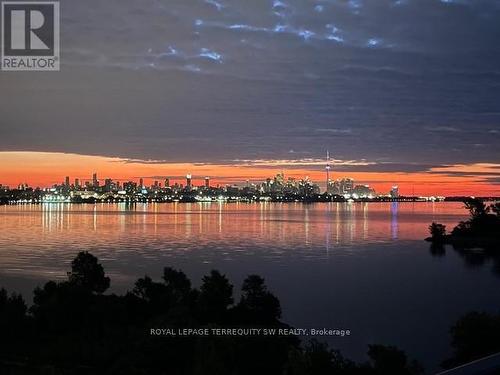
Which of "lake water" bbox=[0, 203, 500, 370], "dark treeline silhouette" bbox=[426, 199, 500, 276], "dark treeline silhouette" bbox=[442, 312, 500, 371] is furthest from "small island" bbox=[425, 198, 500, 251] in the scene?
"dark treeline silhouette" bbox=[442, 312, 500, 371]

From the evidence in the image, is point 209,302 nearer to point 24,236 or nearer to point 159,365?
point 159,365

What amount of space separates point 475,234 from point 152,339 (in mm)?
43788

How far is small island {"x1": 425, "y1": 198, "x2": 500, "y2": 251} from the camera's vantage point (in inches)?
1794

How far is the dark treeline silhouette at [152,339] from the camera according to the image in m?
9.10

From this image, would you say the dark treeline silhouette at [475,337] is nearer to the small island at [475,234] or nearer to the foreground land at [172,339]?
the foreground land at [172,339]

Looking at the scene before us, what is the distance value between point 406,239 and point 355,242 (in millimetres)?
6446

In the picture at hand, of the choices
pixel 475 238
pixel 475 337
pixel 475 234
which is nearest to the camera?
pixel 475 337

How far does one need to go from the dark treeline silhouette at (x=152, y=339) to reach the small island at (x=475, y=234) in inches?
1336

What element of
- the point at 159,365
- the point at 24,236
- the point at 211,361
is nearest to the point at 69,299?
the point at 159,365

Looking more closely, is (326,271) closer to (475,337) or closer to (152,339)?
(475,337)

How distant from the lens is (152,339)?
33.5ft

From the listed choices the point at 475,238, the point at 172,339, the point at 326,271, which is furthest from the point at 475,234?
the point at 172,339

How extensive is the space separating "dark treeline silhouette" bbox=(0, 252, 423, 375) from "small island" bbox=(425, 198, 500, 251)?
33.9 m

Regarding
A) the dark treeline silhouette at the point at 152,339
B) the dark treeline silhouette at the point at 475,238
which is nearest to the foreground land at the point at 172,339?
the dark treeline silhouette at the point at 152,339
